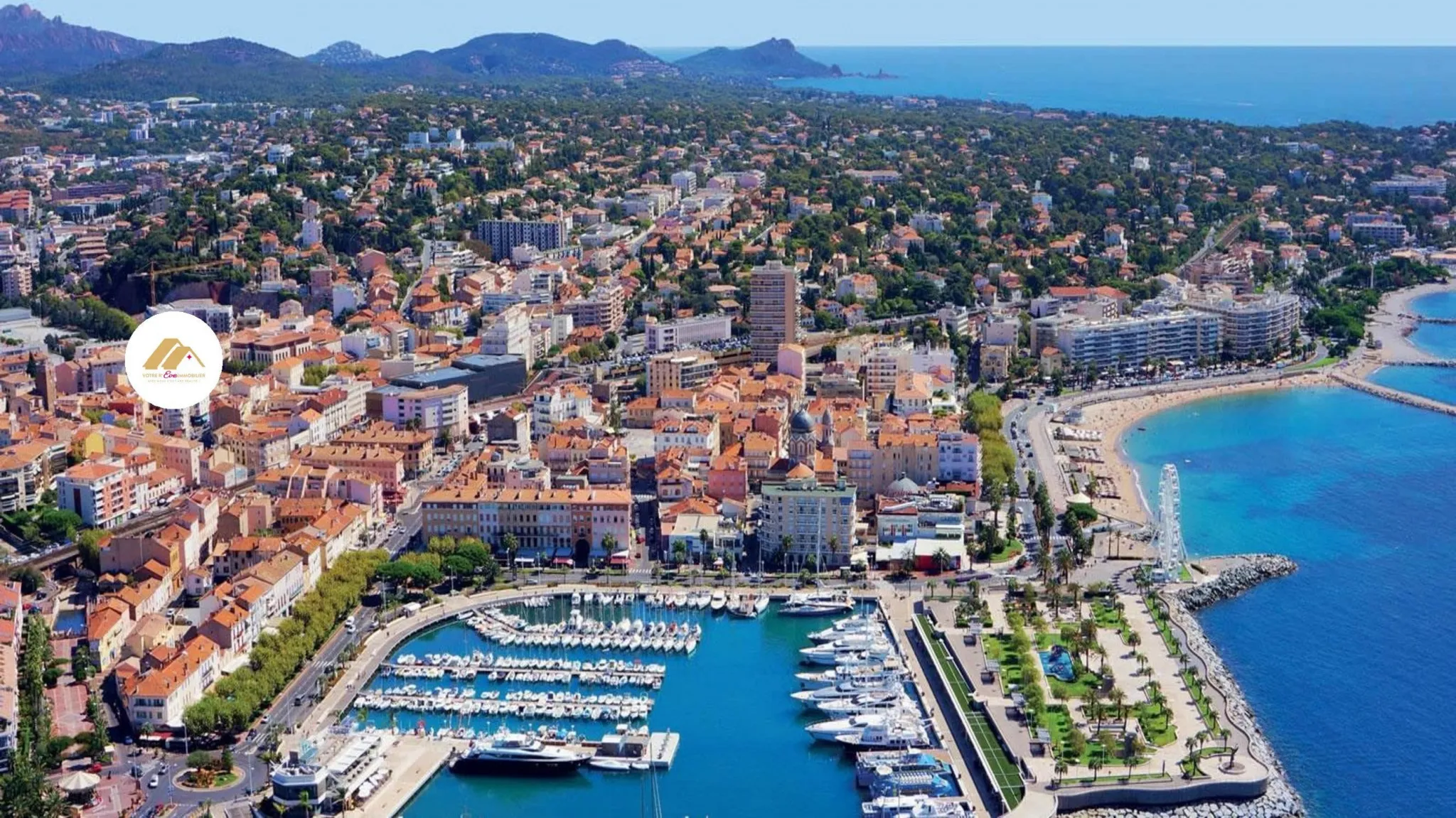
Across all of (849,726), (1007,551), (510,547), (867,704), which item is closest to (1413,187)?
(1007,551)

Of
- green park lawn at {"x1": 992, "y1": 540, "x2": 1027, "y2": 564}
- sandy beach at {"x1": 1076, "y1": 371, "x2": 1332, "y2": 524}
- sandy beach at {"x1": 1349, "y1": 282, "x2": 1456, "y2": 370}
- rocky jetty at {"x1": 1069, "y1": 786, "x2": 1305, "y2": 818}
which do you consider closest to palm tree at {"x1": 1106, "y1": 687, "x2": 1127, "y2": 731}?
rocky jetty at {"x1": 1069, "y1": 786, "x2": 1305, "y2": 818}

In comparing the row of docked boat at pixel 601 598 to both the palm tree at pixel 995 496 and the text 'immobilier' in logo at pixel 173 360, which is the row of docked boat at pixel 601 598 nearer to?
the palm tree at pixel 995 496

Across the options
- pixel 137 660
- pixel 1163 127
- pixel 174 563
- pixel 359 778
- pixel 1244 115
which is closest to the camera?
pixel 359 778

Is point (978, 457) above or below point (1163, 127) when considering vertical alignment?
below

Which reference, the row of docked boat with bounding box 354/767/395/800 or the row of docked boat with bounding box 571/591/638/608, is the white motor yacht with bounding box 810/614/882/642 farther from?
the row of docked boat with bounding box 354/767/395/800

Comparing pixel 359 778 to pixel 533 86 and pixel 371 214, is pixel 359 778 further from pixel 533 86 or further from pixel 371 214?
pixel 533 86

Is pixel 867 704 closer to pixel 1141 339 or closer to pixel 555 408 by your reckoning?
pixel 555 408

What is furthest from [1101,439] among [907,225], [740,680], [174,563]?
[907,225]
